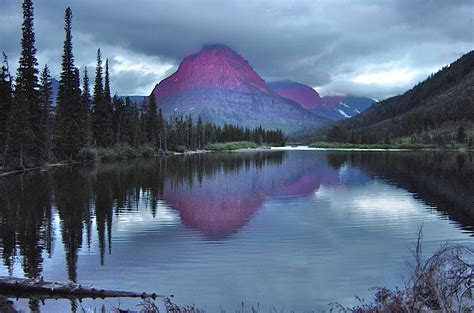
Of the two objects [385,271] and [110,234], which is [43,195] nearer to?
[110,234]

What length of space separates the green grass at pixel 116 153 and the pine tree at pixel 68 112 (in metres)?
2.05

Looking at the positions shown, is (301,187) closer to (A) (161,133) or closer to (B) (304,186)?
(B) (304,186)

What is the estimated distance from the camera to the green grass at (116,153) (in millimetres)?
96694

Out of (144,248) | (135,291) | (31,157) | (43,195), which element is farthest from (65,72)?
(135,291)

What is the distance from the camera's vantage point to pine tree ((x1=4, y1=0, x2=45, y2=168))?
65375mm

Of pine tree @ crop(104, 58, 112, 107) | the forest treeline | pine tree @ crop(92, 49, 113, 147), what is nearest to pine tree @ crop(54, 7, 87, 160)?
the forest treeline

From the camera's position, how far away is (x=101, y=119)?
114 m

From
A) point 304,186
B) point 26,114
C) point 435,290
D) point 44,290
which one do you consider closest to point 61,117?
point 26,114

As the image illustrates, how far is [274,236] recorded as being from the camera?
90.1 feet

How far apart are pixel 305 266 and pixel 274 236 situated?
21.8 ft

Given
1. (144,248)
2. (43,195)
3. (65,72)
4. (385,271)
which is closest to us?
(385,271)

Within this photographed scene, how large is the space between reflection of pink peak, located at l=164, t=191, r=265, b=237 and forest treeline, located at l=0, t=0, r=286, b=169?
3097cm

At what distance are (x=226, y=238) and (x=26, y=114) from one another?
168 ft

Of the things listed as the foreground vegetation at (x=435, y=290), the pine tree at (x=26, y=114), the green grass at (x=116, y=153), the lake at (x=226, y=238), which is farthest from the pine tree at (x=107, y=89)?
the foreground vegetation at (x=435, y=290)
